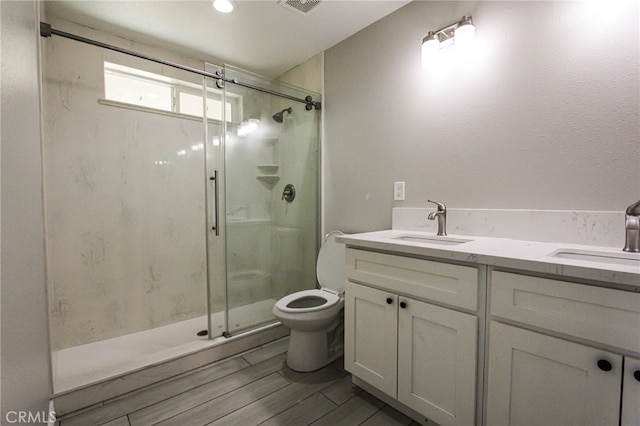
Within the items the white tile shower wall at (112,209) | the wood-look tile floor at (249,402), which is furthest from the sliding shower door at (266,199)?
the white tile shower wall at (112,209)

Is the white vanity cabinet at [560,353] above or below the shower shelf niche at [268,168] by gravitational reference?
below

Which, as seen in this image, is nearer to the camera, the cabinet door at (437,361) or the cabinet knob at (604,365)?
the cabinet knob at (604,365)

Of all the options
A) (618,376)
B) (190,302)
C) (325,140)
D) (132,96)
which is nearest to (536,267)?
(618,376)

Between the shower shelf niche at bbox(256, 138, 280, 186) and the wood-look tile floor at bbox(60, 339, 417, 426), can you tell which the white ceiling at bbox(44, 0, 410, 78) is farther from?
the wood-look tile floor at bbox(60, 339, 417, 426)

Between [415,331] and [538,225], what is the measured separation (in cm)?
75

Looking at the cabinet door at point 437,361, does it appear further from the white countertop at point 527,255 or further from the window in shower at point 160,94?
the window in shower at point 160,94

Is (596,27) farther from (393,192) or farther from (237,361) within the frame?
(237,361)

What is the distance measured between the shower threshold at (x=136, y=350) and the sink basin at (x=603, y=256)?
1.92m

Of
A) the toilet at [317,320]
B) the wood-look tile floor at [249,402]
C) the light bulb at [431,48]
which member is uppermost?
the light bulb at [431,48]

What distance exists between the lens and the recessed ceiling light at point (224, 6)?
167cm

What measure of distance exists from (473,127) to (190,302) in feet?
8.36

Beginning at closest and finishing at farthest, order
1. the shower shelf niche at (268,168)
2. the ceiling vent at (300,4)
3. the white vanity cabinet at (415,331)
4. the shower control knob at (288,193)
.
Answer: the white vanity cabinet at (415,331)
the ceiling vent at (300,4)
the shower shelf niche at (268,168)
the shower control knob at (288,193)

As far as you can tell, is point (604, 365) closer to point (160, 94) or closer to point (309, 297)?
point (309, 297)

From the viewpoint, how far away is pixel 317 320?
170 cm
